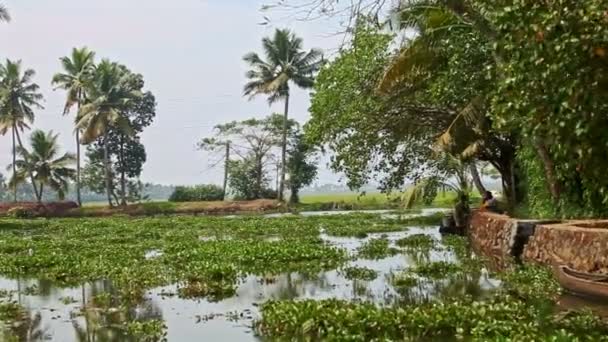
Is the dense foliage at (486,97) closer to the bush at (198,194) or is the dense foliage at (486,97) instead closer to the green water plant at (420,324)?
the green water plant at (420,324)

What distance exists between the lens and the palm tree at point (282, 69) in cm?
5078

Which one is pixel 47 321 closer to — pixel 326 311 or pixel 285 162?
pixel 326 311

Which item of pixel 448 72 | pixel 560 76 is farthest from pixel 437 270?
pixel 560 76

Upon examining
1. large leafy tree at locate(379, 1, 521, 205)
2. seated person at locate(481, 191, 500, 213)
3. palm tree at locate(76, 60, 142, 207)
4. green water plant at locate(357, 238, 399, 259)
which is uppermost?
palm tree at locate(76, 60, 142, 207)

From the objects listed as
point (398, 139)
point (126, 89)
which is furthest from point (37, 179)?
point (398, 139)

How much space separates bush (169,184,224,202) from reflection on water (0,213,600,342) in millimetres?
41598

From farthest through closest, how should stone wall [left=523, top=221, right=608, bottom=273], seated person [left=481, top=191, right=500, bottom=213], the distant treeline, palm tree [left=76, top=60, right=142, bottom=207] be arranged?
the distant treeline, palm tree [left=76, top=60, right=142, bottom=207], seated person [left=481, top=191, right=500, bottom=213], stone wall [left=523, top=221, right=608, bottom=273]

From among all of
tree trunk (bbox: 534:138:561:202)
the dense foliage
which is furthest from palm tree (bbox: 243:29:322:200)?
tree trunk (bbox: 534:138:561:202)

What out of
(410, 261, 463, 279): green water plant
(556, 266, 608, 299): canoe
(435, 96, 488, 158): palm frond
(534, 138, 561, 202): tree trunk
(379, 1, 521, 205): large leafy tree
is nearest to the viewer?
(556, 266, 608, 299): canoe

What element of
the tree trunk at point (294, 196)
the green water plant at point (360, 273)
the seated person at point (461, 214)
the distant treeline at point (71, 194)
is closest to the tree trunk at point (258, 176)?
the tree trunk at point (294, 196)

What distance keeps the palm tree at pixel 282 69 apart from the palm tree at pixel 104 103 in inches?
350

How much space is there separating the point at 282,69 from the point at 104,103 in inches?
497

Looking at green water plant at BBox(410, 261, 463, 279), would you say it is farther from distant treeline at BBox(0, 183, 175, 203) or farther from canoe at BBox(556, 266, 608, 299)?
distant treeline at BBox(0, 183, 175, 203)

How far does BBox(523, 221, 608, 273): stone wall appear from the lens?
11707 millimetres
